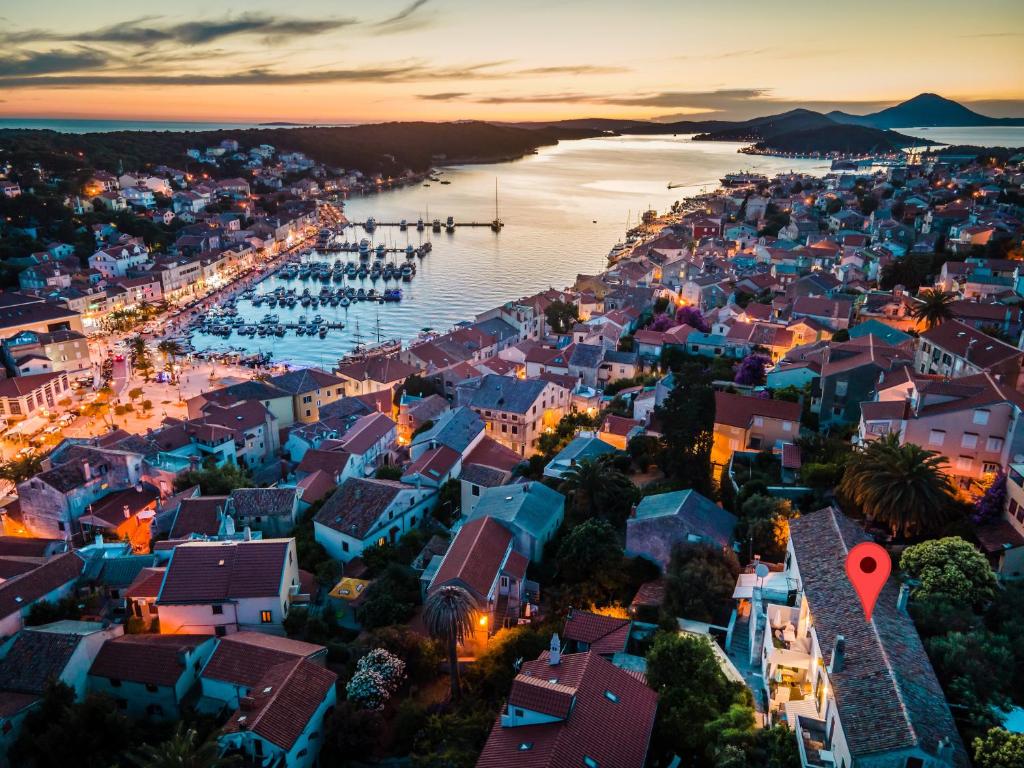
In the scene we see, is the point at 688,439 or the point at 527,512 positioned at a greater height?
the point at 688,439

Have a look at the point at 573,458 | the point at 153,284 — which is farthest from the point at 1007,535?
the point at 153,284

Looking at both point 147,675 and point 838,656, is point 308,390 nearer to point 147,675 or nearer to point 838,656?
point 147,675

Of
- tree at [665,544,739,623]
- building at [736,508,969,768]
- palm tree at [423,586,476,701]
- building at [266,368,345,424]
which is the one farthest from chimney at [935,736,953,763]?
building at [266,368,345,424]

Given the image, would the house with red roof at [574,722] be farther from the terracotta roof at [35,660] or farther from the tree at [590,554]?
the terracotta roof at [35,660]

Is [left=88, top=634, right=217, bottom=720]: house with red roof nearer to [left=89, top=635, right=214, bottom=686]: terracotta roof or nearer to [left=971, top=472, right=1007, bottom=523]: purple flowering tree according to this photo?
[left=89, top=635, right=214, bottom=686]: terracotta roof

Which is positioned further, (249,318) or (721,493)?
(249,318)

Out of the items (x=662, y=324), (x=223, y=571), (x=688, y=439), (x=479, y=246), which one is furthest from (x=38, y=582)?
(x=479, y=246)

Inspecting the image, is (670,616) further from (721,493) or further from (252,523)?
(252,523)
